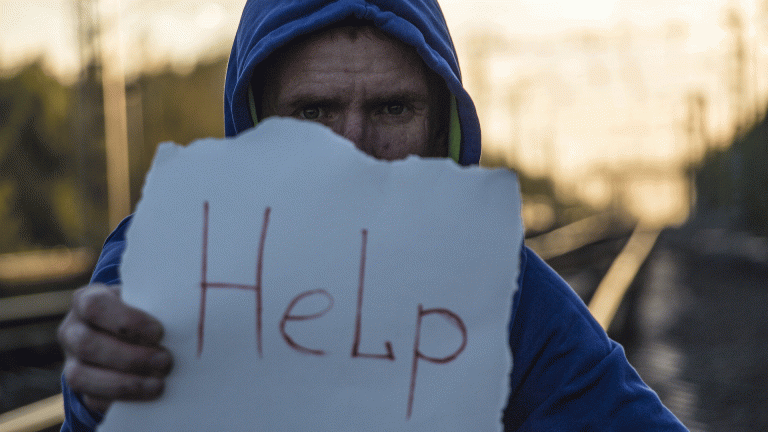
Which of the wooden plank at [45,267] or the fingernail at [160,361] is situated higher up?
the fingernail at [160,361]

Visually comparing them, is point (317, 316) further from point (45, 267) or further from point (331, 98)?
point (45, 267)

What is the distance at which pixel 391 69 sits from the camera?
117 centimetres

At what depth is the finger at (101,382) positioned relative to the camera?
80 cm

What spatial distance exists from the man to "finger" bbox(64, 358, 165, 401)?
201 millimetres

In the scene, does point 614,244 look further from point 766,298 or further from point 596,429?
point 596,429

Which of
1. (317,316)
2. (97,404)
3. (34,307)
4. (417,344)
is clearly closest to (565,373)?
(417,344)

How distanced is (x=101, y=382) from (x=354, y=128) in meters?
0.51

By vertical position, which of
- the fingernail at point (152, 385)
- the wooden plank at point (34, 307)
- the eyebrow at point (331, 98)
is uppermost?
the eyebrow at point (331, 98)

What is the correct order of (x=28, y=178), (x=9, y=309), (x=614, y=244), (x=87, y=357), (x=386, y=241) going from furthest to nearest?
(x=28, y=178), (x=614, y=244), (x=9, y=309), (x=386, y=241), (x=87, y=357)

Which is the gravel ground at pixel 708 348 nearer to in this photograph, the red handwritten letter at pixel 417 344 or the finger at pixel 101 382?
the red handwritten letter at pixel 417 344

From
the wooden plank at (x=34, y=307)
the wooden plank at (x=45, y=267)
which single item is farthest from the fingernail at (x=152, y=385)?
the wooden plank at (x=45, y=267)

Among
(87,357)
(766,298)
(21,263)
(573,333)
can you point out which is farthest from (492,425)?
(21,263)

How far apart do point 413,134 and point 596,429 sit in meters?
0.52

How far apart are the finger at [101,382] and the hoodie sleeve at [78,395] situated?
107mm
